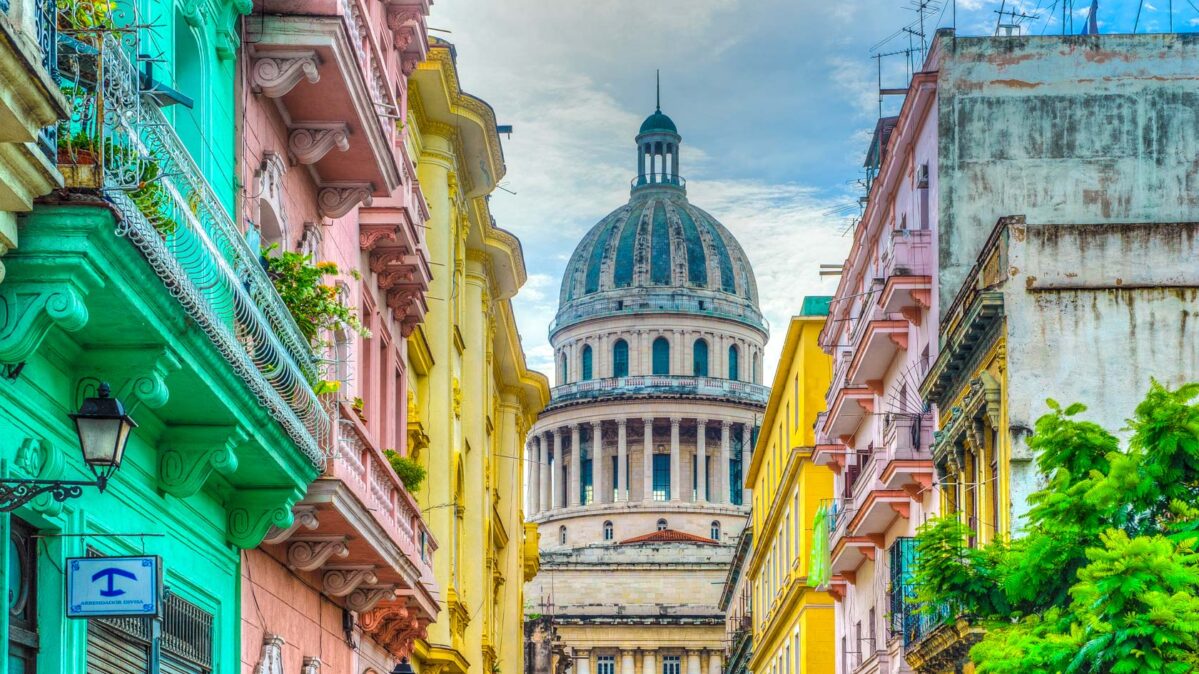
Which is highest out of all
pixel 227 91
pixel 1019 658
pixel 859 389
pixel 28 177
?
pixel 859 389

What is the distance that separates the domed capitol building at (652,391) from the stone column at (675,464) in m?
0.13

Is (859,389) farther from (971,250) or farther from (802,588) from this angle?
(802,588)

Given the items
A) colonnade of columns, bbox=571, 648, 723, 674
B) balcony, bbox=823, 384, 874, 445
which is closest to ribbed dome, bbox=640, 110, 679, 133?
colonnade of columns, bbox=571, 648, 723, 674

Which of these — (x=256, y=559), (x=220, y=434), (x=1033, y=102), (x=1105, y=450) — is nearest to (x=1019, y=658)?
(x=1105, y=450)

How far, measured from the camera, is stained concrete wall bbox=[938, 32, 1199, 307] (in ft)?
103

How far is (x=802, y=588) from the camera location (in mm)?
55125

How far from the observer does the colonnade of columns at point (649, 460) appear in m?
137

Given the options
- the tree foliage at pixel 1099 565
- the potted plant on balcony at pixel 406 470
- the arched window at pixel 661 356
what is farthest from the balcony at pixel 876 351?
the arched window at pixel 661 356

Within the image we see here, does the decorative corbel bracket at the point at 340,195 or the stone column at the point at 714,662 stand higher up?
the stone column at the point at 714,662

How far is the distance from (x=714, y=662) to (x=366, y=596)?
103 m

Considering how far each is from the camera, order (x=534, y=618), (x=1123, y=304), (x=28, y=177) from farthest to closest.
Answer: (x=534, y=618), (x=1123, y=304), (x=28, y=177)

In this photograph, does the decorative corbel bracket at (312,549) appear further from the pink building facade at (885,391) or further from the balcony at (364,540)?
the pink building facade at (885,391)

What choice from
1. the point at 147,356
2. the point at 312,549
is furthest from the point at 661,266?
the point at 147,356

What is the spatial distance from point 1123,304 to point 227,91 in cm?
1328
